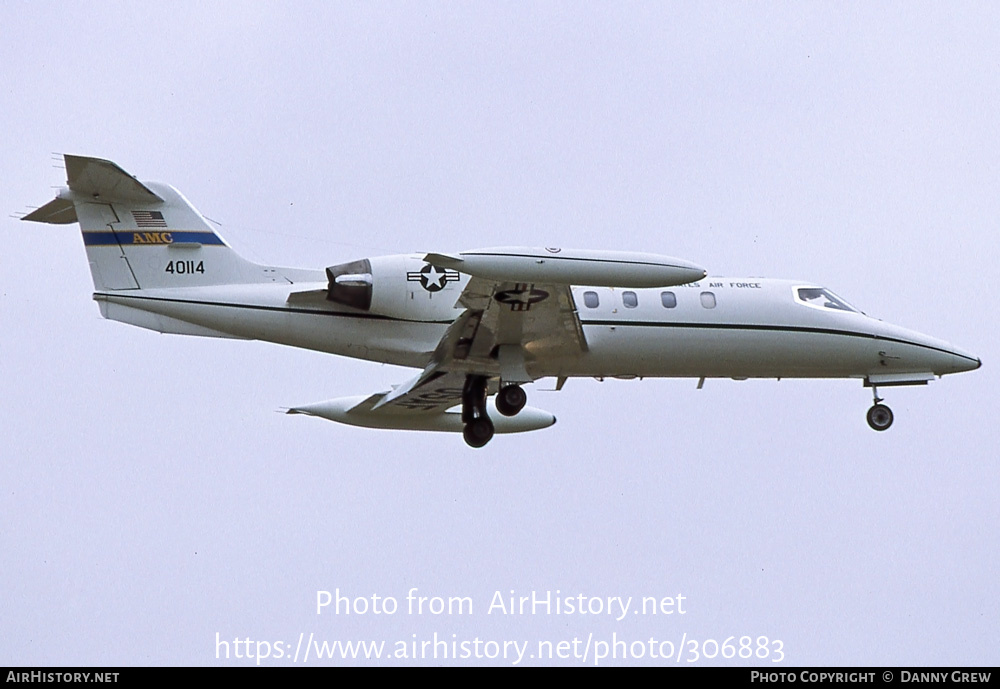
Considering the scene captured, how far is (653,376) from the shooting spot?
902 inches

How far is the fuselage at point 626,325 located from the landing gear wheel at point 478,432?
108cm

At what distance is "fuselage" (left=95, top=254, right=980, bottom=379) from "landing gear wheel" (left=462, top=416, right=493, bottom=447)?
42.6 inches

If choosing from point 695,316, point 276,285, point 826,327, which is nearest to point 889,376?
point 826,327

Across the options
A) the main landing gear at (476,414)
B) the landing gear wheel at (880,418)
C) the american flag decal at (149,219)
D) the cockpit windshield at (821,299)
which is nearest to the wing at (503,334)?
the main landing gear at (476,414)

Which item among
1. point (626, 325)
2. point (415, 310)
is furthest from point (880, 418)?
point (415, 310)

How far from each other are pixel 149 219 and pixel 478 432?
229 inches

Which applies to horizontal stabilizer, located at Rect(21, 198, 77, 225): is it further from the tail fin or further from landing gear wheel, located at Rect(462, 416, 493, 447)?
landing gear wheel, located at Rect(462, 416, 493, 447)

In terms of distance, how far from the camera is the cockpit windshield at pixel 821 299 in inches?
930

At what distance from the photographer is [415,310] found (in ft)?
70.8

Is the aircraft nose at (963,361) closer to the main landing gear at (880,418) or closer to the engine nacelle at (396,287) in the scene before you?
the main landing gear at (880,418)

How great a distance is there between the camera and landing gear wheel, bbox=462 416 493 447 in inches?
880

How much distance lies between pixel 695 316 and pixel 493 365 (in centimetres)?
325

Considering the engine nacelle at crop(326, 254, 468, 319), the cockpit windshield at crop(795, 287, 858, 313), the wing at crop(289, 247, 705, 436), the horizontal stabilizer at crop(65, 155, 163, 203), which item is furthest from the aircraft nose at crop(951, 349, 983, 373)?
the horizontal stabilizer at crop(65, 155, 163, 203)
